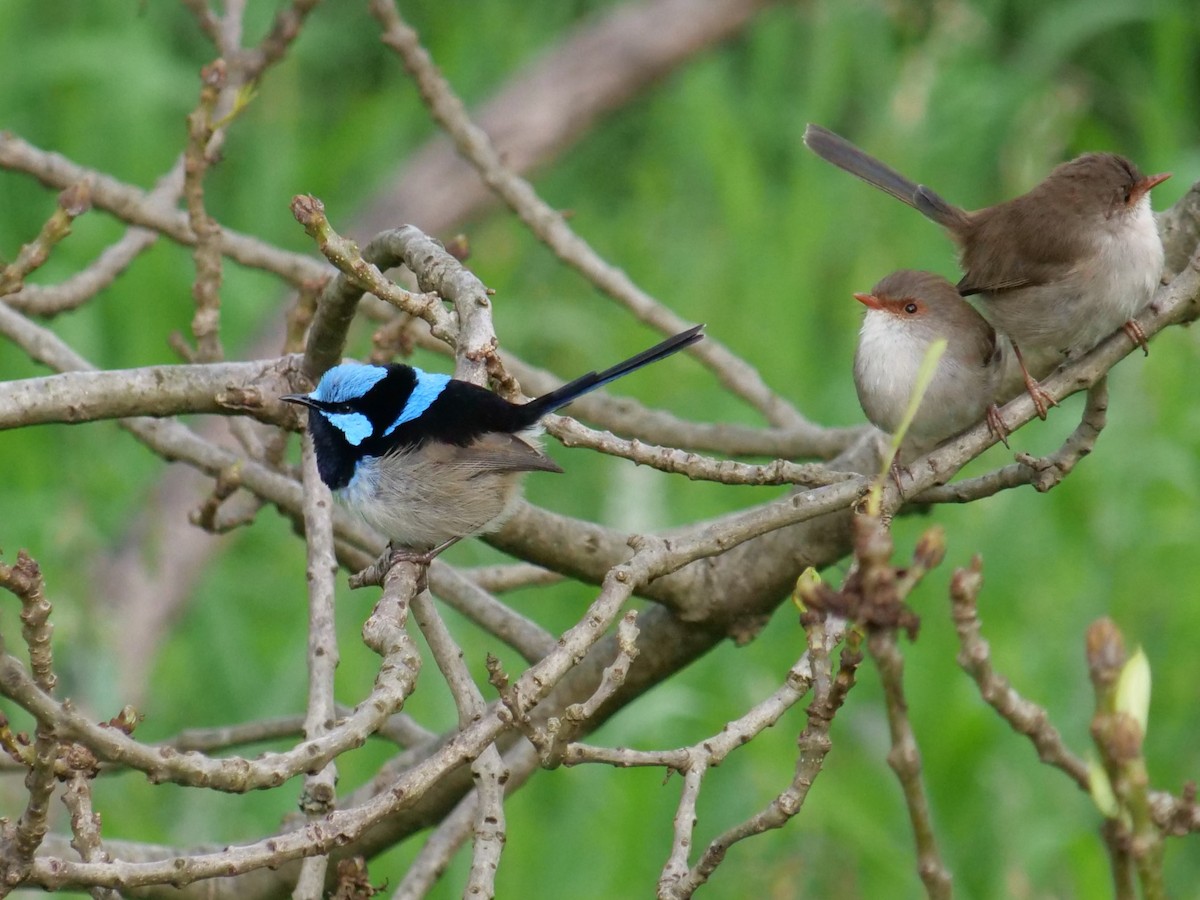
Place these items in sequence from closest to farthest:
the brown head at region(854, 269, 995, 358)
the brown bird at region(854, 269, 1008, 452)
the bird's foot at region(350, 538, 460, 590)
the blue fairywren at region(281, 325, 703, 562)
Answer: the bird's foot at region(350, 538, 460, 590), the blue fairywren at region(281, 325, 703, 562), the brown bird at region(854, 269, 1008, 452), the brown head at region(854, 269, 995, 358)

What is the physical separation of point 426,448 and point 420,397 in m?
0.12

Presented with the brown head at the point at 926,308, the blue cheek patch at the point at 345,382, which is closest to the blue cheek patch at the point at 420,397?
the blue cheek patch at the point at 345,382

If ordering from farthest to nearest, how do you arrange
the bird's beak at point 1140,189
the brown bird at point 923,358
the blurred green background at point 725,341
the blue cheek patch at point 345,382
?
the blurred green background at point 725,341 → the bird's beak at point 1140,189 → the brown bird at point 923,358 → the blue cheek patch at point 345,382

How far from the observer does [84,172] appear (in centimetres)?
418

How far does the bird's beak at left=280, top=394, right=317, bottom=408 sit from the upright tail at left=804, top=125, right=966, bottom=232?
5.91 ft

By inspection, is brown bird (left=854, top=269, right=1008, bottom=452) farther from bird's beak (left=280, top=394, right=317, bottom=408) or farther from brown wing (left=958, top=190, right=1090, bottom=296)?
bird's beak (left=280, top=394, right=317, bottom=408)

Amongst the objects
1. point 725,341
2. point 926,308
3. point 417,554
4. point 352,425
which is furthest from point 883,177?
point 725,341

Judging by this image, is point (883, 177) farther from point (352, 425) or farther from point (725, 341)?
point (725, 341)

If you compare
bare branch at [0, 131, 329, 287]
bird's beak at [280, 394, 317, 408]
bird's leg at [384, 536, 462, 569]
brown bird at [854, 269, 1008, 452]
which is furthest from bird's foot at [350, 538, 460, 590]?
brown bird at [854, 269, 1008, 452]

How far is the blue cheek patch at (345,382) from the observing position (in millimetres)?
3469

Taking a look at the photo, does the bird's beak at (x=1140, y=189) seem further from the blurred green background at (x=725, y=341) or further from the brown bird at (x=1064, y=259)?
the blurred green background at (x=725, y=341)

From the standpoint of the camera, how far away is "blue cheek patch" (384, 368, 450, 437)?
379 centimetres

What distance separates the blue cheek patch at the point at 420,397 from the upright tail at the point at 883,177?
1.41m

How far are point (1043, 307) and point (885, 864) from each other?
2.01m
